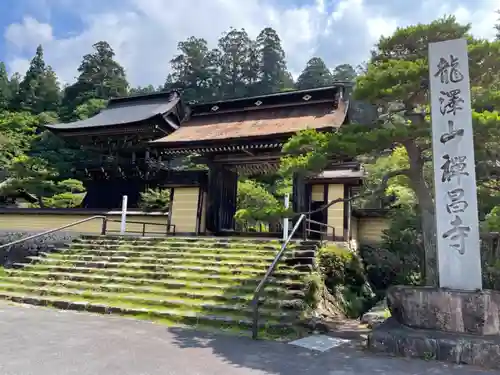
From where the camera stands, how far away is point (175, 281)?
7.97m

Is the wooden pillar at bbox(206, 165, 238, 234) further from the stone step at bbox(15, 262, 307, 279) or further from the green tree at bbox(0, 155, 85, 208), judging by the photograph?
the green tree at bbox(0, 155, 85, 208)

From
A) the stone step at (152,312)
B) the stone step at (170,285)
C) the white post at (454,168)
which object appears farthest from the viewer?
the stone step at (170,285)

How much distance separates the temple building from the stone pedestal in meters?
5.24

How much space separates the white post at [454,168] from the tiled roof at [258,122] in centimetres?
571

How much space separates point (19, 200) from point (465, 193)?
81.9 ft

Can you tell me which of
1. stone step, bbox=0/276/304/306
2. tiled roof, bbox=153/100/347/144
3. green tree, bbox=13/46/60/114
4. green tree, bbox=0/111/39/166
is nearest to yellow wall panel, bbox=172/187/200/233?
tiled roof, bbox=153/100/347/144

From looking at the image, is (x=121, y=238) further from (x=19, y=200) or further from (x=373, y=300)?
(x=19, y=200)

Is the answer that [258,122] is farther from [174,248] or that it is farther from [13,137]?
[13,137]

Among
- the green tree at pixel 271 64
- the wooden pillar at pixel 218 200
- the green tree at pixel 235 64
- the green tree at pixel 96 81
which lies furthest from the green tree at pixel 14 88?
the wooden pillar at pixel 218 200

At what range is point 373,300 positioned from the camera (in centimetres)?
938

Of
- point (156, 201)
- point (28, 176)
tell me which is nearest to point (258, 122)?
point (156, 201)

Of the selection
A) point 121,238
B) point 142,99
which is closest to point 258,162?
point 121,238

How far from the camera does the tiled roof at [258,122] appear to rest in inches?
475

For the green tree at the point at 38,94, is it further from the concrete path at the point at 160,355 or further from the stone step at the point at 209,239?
the concrete path at the point at 160,355
